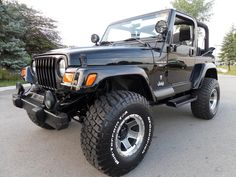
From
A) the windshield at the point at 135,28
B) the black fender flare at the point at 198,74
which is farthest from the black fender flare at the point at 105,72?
the black fender flare at the point at 198,74

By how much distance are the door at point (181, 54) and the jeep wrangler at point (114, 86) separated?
15mm

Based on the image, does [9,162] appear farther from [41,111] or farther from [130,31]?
[130,31]

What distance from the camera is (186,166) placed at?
7.32 feet

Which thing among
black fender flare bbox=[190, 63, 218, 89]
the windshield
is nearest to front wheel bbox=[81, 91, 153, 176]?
the windshield

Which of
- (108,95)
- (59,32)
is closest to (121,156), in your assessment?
(108,95)

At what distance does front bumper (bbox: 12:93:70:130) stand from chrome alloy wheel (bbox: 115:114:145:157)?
2.05ft

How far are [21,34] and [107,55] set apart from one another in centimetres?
922

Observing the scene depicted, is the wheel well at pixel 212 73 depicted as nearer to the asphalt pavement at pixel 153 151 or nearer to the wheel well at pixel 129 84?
the asphalt pavement at pixel 153 151

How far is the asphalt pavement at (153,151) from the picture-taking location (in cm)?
215

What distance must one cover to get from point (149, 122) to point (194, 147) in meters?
0.87

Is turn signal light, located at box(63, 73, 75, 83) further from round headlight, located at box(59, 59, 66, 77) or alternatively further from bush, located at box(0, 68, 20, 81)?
bush, located at box(0, 68, 20, 81)

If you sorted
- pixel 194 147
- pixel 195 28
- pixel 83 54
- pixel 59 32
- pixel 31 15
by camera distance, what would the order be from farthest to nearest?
pixel 59 32
pixel 31 15
pixel 195 28
pixel 194 147
pixel 83 54

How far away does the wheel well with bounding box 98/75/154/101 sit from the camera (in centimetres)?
226

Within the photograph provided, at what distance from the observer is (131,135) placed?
229cm
